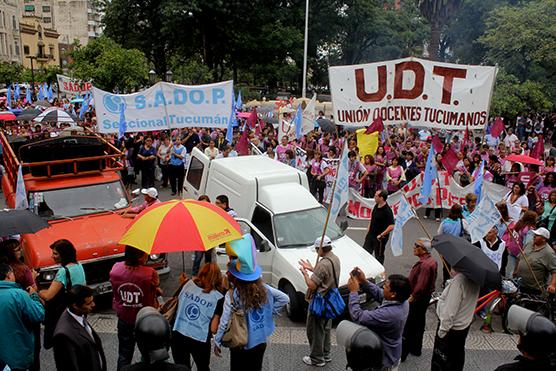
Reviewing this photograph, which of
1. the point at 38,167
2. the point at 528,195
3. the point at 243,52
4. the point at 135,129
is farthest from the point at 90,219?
the point at 243,52

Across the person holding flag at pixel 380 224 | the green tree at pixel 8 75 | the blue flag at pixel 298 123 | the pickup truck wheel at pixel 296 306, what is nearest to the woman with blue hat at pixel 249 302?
the pickup truck wheel at pixel 296 306

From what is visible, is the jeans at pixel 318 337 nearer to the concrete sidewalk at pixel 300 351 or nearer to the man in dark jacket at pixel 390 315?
the concrete sidewalk at pixel 300 351

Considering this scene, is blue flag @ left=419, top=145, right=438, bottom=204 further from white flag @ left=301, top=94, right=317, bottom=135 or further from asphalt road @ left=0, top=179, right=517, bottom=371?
white flag @ left=301, top=94, right=317, bottom=135

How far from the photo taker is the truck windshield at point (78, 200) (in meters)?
8.13

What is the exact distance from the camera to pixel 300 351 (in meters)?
6.58

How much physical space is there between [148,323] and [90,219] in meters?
5.49

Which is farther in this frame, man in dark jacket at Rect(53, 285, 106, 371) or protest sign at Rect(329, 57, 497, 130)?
protest sign at Rect(329, 57, 497, 130)

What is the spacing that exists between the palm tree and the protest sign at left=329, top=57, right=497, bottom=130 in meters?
33.6

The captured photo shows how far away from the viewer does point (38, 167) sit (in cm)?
878

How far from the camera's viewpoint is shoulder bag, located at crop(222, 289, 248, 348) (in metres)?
4.39

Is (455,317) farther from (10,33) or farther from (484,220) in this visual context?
(10,33)

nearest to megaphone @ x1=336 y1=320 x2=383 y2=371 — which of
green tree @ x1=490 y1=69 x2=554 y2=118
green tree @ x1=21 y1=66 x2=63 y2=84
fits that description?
green tree @ x1=490 y1=69 x2=554 y2=118

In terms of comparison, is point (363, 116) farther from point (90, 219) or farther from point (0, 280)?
point (0, 280)

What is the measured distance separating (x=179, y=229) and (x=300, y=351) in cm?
282
